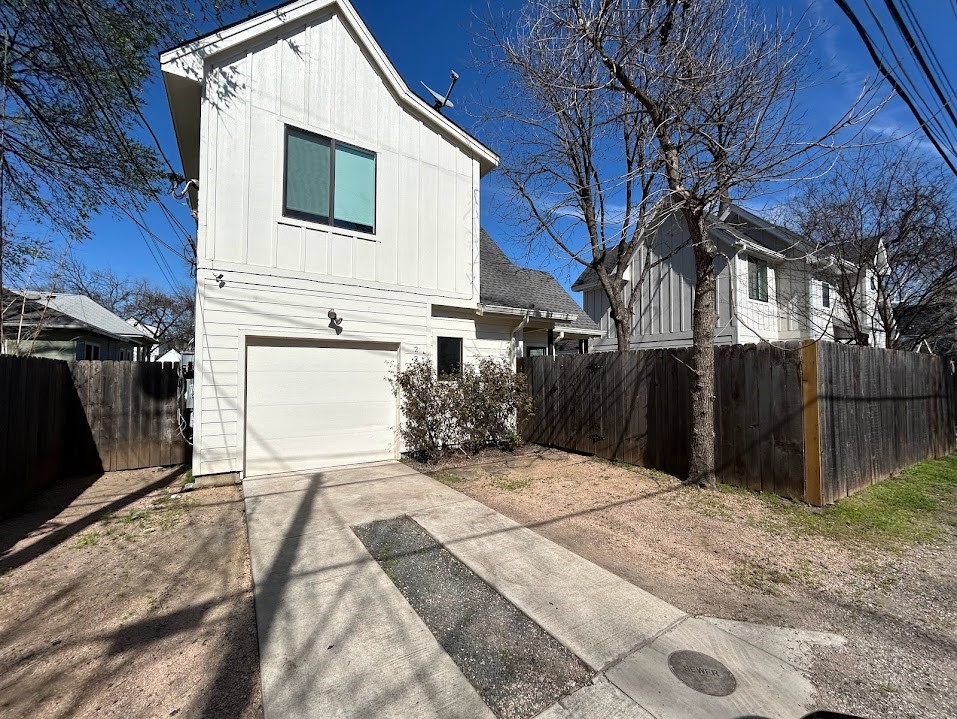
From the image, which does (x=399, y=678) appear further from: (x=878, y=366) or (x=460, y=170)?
(x=460, y=170)

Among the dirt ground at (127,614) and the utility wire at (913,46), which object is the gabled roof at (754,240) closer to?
the utility wire at (913,46)

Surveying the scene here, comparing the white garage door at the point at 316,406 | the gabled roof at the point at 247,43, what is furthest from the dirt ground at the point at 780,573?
the gabled roof at the point at 247,43

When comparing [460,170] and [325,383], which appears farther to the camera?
[460,170]

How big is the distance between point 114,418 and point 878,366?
11.4m

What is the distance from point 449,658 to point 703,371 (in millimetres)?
4663

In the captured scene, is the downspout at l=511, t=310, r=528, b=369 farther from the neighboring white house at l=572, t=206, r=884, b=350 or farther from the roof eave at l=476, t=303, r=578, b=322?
the neighboring white house at l=572, t=206, r=884, b=350

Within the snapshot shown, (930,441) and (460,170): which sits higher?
(460,170)

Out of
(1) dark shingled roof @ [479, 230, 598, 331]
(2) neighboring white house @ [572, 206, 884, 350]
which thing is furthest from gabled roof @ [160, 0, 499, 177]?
(2) neighboring white house @ [572, 206, 884, 350]

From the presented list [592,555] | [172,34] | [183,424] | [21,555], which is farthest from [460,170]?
[21,555]

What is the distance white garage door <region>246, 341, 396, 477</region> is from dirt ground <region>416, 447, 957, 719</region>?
2.14 metres

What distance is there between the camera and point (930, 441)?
7426 mm

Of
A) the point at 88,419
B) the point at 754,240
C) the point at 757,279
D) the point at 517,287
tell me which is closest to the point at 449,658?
the point at 88,419

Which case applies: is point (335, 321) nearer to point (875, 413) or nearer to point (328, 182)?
point (328, 182)

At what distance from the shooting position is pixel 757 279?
13391 mm
